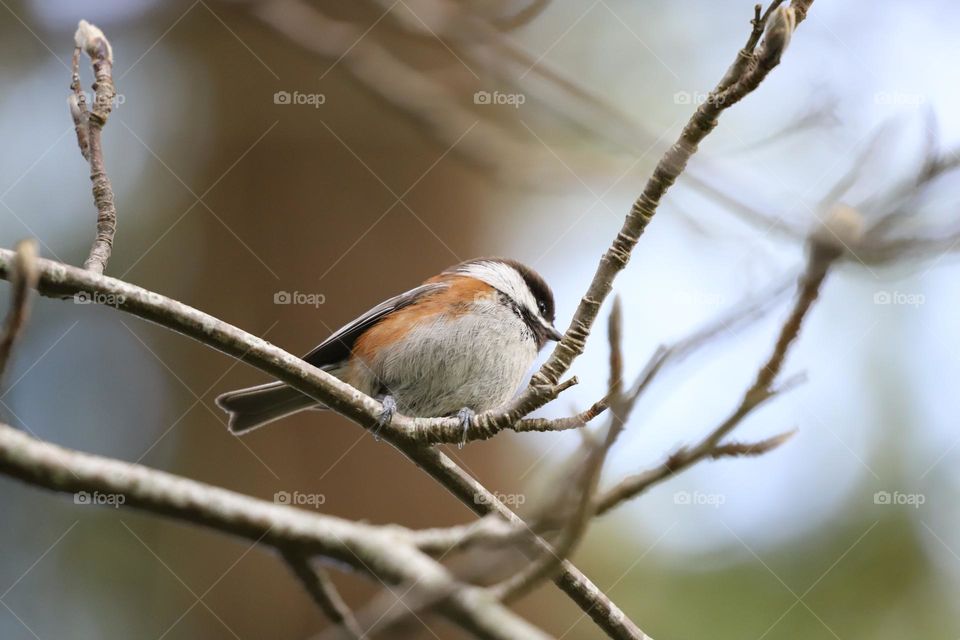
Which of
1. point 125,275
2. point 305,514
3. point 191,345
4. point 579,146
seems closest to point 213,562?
point 191,345

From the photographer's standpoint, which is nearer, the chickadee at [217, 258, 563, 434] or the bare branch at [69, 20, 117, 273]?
the bare branch at [69, 20, 117, 273]

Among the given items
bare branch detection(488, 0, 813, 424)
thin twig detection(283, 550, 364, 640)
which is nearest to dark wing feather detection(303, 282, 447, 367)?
bare branch detection(488, 0, 813, 424)

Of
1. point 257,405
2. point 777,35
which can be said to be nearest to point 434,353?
point 257,405

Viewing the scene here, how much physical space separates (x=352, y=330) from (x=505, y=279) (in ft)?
2.31

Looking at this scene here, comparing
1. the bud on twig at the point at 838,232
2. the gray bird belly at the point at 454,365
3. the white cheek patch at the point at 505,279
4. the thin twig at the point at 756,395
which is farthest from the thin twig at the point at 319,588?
the white cheek patch at the point at 505,279

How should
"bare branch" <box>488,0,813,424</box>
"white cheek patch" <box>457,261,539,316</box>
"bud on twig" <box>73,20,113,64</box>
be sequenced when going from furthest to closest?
"white cheek patch" <box>457,261,539,316</box>, "bud on twig" <box>73,20,113,64</box>, "bare branch" <box>488,0,813,424</box>

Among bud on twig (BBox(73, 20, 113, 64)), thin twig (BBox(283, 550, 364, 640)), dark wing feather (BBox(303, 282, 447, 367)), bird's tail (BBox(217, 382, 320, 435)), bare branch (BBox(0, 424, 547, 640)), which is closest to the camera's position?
bare branch (BBox(0, 424, 547, 640))

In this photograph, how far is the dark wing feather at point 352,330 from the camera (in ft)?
11.3

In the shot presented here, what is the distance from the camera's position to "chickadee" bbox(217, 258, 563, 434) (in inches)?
132

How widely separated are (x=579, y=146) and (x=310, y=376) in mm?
1474

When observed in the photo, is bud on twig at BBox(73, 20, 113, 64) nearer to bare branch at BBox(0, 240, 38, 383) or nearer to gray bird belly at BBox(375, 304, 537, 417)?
bare branch at BBox(0, 240, 38, 383)

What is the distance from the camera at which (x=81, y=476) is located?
1.32 meters

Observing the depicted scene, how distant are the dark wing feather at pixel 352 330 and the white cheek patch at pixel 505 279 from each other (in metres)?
0.18

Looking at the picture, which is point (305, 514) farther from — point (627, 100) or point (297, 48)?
point (627, 100)
